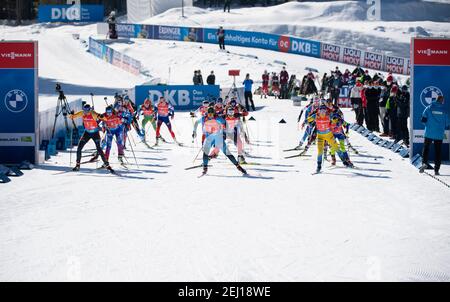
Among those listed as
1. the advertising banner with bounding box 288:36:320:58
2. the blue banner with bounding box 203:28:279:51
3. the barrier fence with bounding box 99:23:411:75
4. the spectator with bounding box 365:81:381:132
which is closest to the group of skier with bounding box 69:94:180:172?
the spectator with bounding box 365:81:381:132

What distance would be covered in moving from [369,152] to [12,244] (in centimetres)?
1278

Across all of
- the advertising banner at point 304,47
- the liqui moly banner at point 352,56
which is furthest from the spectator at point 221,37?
the liqui moly banner at point 352,56

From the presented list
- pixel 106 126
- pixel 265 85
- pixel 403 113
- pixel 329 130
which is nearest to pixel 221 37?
pixel 265 85

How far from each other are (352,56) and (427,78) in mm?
33426

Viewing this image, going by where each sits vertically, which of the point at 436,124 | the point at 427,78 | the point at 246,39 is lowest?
the point at 436,124

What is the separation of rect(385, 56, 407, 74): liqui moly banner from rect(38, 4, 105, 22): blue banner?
2985 centimetres

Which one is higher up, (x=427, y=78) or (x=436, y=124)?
(x=427, y=78)

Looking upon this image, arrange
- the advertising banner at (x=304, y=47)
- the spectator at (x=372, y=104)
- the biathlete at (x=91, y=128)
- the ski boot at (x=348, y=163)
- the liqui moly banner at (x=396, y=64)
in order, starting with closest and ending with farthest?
the biathlete at (x=91, y=128), the ski boot at (x=348, y=163), the spectator at (x=372, y=104), the liqui moly banner at (x=396, y=64), the advertising banner at (x=304, y=47)

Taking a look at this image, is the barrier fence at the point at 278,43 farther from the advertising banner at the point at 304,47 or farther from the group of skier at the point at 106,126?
the group of skier at the point at 106,126

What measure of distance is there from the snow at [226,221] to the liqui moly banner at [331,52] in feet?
102

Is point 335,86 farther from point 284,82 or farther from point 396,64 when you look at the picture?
point 396,64

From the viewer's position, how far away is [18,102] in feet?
63.8

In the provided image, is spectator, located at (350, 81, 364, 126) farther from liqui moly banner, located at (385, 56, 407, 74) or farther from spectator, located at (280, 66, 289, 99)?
liqui moly banner, located at (385, 56, 407, 74)

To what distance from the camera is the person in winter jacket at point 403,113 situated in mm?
21359
